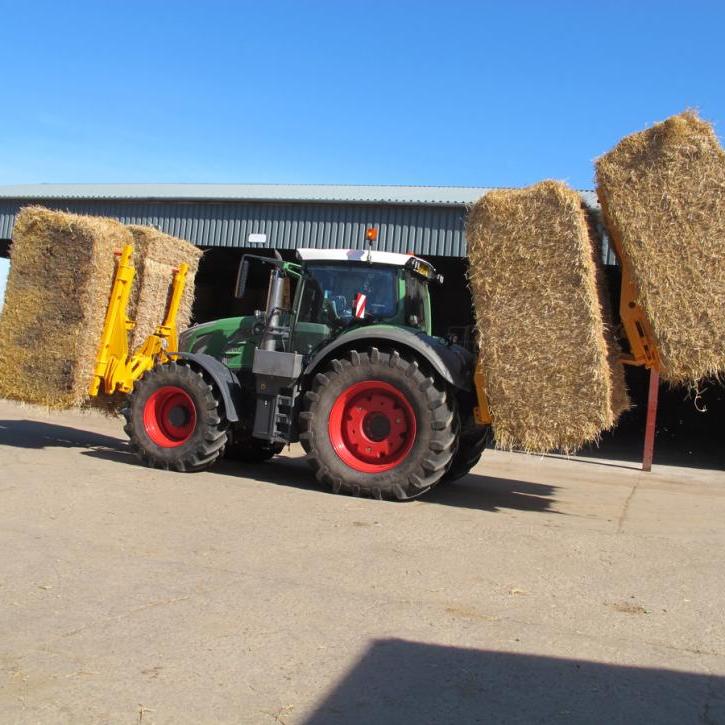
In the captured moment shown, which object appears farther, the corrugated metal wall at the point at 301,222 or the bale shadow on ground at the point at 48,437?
the corrugated metal wall at the point at 301,222

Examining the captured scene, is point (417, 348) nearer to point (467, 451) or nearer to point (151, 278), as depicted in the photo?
point (467, 451)

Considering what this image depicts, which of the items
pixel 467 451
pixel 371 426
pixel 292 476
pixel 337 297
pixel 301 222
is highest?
pixel 301 222

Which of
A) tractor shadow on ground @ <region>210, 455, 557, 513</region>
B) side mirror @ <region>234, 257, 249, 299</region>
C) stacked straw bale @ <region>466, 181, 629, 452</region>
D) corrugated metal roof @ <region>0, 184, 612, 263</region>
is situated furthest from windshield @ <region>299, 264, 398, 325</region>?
corrugated metal roof @ <region>0, 184, 612, 263</region>

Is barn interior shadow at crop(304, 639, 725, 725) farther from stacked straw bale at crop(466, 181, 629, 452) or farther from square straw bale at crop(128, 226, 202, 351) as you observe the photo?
square straw bale at crop(128, 226, 202, 351)

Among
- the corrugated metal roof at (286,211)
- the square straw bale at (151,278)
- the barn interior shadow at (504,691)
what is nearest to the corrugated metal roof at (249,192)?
the corrugated metal roof at (286,211)

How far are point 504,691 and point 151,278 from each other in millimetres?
6830

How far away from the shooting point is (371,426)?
23.5 feet

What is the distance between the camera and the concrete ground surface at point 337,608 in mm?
2939

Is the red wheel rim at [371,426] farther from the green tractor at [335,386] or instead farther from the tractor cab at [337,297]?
the tractor cab at [337,297]

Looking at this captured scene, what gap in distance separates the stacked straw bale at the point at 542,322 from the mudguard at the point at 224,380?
2.58 metres

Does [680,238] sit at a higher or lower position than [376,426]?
higher

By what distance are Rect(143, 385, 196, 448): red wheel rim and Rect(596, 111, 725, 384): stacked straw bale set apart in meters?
4.44

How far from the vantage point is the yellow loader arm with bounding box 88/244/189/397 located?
26.9ft

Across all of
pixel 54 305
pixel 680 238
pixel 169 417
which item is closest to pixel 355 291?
pixel 169 417
